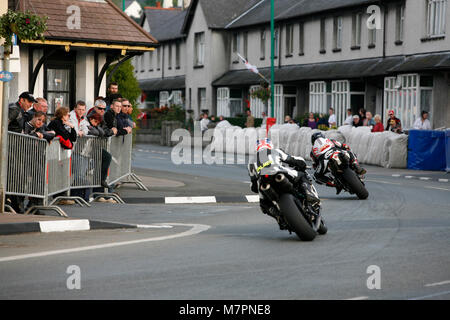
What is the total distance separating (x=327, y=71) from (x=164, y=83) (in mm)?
28457

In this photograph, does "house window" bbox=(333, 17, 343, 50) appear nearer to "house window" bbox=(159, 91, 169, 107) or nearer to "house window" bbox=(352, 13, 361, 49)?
"house window" bbox=(352, 13, 361, 49)

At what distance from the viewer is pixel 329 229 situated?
535 inches

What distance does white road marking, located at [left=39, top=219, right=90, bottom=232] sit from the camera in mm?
13180

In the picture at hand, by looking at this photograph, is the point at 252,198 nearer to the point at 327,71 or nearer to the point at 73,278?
the point at 73,278

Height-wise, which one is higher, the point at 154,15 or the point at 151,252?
the point at 154,15

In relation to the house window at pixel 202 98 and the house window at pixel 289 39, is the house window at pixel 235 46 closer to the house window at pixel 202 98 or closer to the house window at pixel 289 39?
the house window at pixel 202 98

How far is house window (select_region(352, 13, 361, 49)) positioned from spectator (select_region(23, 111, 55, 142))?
111ft

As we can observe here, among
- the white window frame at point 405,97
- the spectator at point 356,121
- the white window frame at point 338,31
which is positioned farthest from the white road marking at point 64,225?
the white window frame at point 338,31

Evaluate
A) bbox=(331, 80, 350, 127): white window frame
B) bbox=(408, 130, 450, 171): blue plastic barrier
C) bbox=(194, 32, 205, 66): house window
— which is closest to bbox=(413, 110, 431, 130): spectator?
bbox=(408, 130, 450, 171): blue plastic barrier

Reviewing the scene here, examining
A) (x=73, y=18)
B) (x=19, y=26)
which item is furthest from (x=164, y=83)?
(x=19, y=26)

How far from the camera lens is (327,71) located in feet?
162
